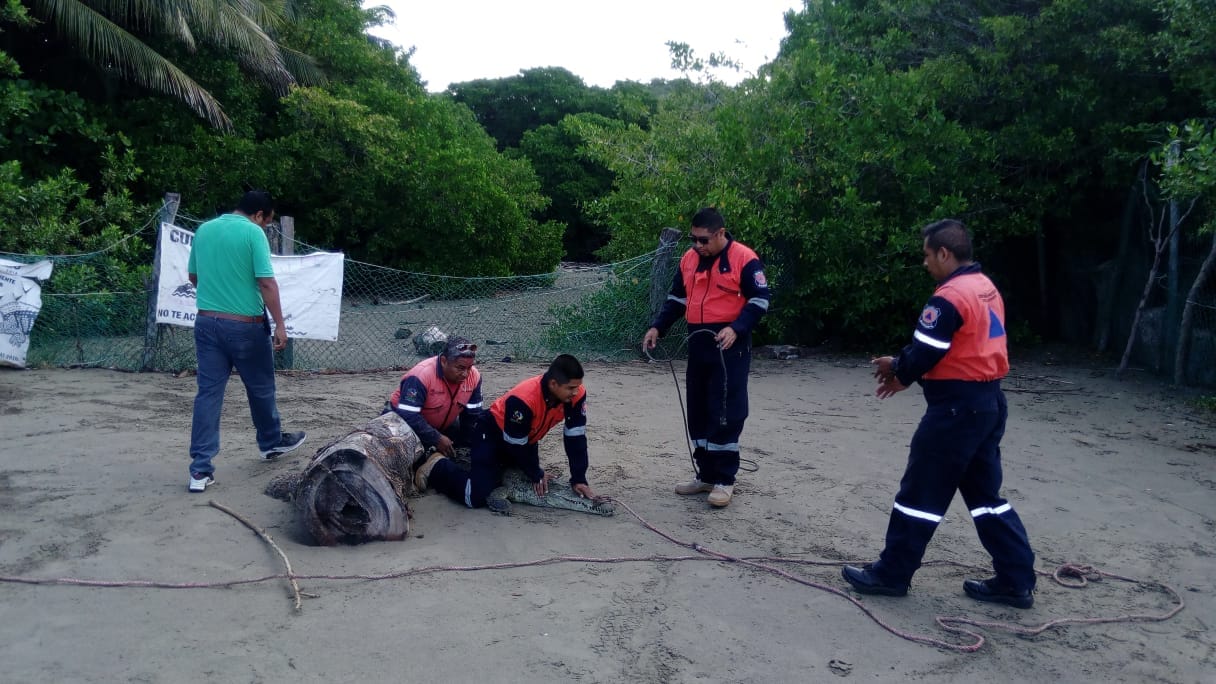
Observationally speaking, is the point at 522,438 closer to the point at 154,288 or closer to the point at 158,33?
the point at 154,288

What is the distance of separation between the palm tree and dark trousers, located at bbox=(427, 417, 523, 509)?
36.8 feet

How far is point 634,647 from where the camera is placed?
3.43m

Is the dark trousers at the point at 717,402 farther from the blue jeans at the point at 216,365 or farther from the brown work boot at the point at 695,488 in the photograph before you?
the blue jeans at the point at 216,365

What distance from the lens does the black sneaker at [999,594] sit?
3865 millimetres

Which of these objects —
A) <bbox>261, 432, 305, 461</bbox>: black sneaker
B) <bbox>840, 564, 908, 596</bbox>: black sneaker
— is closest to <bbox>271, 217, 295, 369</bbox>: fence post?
<bbox>261, 432, 305, 461</bbox>: black sneaker

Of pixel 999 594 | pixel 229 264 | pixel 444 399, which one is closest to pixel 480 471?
pixel 444 399

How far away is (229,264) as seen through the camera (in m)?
5.10

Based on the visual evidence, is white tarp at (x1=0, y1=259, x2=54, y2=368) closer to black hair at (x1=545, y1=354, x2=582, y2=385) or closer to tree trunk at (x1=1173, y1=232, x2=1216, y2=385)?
black hair at (x1=545, y1=354, x2=582, y2=385)

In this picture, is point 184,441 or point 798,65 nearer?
point 184,441

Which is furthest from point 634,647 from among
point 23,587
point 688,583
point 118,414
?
point 118,414

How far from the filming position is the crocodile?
497 centimetres

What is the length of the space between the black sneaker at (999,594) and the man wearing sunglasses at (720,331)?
1.56m

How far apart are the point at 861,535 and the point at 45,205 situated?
1020cm

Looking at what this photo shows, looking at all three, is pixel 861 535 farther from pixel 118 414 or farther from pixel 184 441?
pixel 118 414
